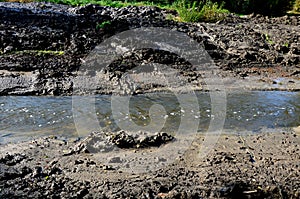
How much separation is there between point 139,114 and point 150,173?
2.29 m

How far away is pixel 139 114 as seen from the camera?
7004mm

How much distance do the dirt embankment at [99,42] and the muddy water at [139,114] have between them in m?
0.55

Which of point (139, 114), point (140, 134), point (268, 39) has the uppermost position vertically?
point (268, 39)

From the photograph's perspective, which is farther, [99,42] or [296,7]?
[296,7]

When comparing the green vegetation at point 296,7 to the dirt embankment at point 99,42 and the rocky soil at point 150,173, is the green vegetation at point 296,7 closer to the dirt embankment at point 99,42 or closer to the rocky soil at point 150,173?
the dirt embankment at point 99,42

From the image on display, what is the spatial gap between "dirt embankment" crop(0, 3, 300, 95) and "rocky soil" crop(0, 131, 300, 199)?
2.71 m

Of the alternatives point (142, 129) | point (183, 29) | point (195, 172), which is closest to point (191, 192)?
point (195, 172)

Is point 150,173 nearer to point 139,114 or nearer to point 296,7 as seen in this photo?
point 139,114

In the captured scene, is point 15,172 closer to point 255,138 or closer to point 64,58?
point 255,138

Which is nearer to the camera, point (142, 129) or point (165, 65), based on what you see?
point (142, 129)

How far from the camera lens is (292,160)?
17.6 ft

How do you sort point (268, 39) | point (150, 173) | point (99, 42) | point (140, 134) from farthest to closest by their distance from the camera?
point (268, 39), point (99, 42), point (140, 134), point (150, 173)

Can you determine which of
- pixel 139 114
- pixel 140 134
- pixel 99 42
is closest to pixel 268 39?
pixel 99 42

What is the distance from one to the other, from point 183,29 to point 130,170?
27.3ft
